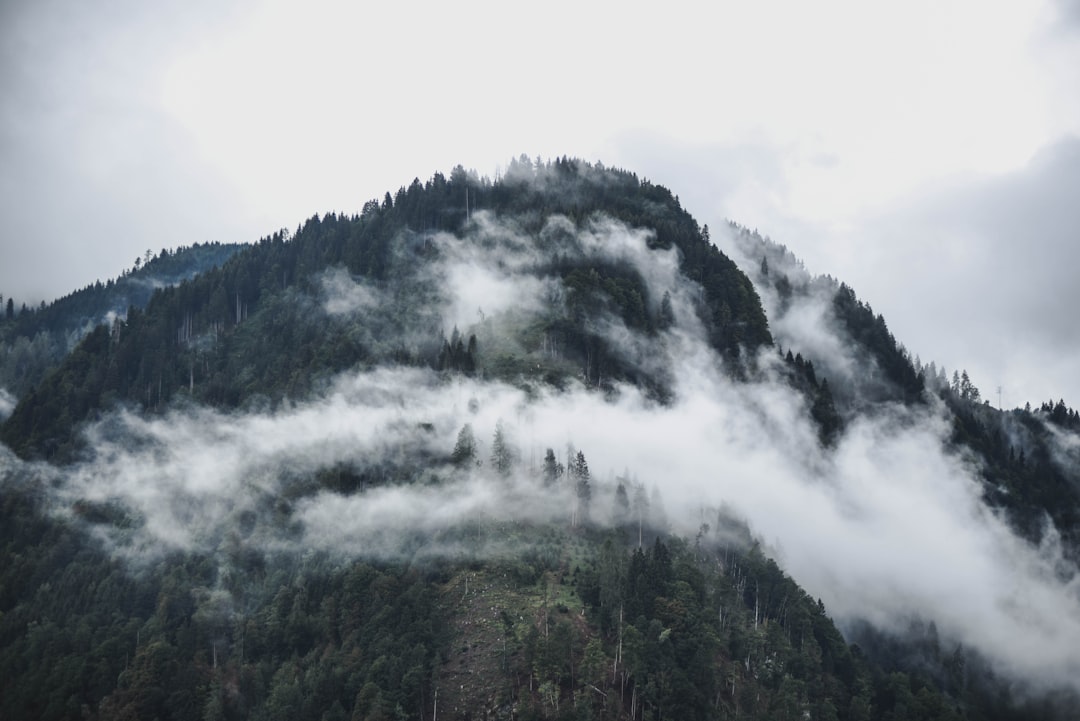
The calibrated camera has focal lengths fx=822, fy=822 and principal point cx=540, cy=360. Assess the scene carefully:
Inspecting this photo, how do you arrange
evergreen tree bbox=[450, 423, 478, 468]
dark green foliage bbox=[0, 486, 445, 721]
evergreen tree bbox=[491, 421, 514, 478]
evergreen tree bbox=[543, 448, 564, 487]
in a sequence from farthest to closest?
1. evergreen tree bbox=[450, 423, 478, 468]
2. evergreen tree bbox=[491, 421, 514, 478]
3. evergreen tree bbox=[543, 448, 564, 487]
4. dark green foliage bbox=[0, 486, 445, 721]

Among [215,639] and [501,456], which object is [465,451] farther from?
[215,639]

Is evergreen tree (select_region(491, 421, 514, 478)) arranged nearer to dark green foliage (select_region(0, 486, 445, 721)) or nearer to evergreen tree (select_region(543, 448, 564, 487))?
evergreen tree (select_region(543, 448, 564, 487))

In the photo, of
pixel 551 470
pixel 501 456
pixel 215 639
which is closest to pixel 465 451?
pixel 501 456

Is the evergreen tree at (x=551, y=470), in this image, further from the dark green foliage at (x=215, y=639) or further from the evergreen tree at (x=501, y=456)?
the dark green foliage at (x=215, y=639)

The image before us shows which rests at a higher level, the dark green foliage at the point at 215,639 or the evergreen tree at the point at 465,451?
the evergreen tree at the point at 465,451

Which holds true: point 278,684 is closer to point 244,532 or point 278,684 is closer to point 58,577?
point 244,532

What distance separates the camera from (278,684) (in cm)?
14025

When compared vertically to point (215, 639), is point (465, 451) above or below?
above

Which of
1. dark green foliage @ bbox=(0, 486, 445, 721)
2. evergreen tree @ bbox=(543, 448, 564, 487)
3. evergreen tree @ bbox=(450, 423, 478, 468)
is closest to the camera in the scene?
dark green foliage @ bbox=(0, 486, 445, 721)

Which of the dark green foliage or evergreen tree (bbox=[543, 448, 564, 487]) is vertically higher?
evergreen tree (bbox=[543, 448, 564, 487])

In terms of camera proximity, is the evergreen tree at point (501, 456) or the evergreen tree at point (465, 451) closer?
the evergreen tree at point (501, 456)

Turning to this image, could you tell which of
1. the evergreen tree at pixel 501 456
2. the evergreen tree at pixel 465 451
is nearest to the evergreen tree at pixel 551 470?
the evergreen tree at pixel 501 456

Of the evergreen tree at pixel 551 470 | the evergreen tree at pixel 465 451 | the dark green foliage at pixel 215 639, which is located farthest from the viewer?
the evergreen tree at pixel 465 451

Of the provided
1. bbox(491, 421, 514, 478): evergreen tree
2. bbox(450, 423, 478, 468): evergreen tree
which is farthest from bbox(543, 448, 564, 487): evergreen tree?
bbox(450, 423, 478, 468): evergreen tree
